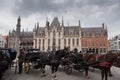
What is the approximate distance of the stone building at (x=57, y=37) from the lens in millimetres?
81738

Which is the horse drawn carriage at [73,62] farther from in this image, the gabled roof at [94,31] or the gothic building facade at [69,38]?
the gabled roof at [94,31]

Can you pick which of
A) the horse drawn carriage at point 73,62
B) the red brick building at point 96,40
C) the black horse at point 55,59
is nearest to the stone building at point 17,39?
the red brick building at point 96,40

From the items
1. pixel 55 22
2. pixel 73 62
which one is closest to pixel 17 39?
pixel 55 22

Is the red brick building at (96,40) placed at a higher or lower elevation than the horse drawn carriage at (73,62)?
higher

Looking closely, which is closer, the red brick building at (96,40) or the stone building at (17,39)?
the red brick building at (96,40)

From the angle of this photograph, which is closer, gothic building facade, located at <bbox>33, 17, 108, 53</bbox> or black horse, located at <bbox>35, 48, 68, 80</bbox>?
black horse, located at <bbox>35, 48, 68, 80</bbox>

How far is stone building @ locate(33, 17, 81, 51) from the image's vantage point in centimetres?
8174

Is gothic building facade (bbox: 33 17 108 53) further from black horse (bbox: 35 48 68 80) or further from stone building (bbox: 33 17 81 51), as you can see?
black horse (bbox: 35 48 68 80)

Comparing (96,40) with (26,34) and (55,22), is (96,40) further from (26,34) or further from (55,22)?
(26,34)

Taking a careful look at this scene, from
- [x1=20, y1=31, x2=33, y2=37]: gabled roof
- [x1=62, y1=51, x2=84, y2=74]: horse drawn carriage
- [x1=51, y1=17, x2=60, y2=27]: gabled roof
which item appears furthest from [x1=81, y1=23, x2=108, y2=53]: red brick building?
[x1=62, y1=51, x2=84, y2=74]: horse drawn carriage

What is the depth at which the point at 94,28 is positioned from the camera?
284ft

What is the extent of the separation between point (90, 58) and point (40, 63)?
3587mm

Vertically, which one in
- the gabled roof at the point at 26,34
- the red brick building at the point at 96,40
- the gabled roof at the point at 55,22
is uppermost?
the gabled roof at the point at 55,22

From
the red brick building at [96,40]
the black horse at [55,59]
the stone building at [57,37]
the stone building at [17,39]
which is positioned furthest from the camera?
the stone building at [17,39]
